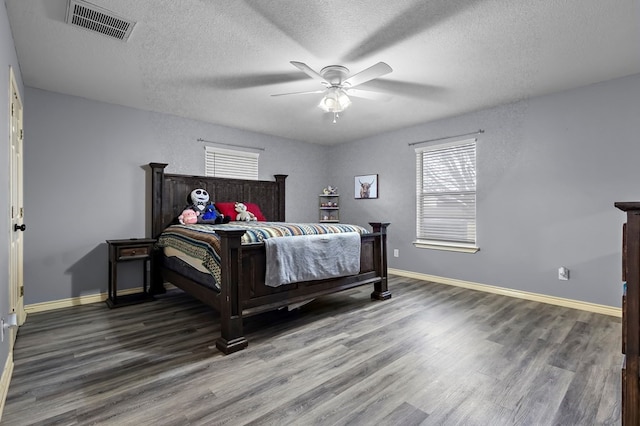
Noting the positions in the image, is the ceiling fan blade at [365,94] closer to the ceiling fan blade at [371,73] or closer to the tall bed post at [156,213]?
the ceiling fan blade at [371,73]

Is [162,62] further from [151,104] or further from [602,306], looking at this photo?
[602,306]

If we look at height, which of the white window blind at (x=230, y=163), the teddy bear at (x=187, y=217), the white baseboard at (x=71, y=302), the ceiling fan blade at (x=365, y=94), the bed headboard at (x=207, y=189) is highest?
the ceiling fan blade at (x=365, y=94)

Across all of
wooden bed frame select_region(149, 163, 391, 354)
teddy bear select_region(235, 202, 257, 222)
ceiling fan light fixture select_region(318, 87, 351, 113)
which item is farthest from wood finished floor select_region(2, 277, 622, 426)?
ceiling fan light fixture select_region(318, 87, 351, 113)

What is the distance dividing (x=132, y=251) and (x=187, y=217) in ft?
2.45

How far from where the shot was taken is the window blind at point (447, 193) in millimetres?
4227

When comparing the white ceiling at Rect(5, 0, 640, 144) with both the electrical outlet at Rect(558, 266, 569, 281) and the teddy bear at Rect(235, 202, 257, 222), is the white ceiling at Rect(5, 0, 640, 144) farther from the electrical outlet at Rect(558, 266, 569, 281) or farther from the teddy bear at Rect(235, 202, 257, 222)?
the electrical outlet at Rect(558, 266, 569, 281)

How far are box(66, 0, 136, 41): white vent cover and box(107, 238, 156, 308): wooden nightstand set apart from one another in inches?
83.4

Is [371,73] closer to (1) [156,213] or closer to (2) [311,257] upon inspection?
(2) [311,257]

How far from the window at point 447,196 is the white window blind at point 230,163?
8.62 feet

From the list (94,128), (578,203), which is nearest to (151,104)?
(94,128)

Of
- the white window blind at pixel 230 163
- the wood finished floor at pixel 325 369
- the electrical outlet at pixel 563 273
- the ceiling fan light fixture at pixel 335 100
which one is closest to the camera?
the wood finished floor at pixel 325 369

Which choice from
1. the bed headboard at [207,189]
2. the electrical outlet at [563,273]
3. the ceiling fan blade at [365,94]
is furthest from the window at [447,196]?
the bed headboard at [207,189]

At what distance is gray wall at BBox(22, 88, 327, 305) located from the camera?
330 centimetres

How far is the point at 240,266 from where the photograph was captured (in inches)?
97.0
